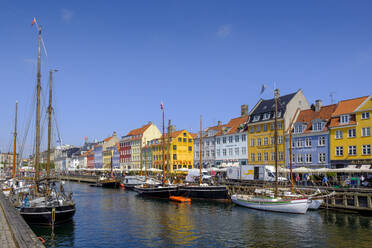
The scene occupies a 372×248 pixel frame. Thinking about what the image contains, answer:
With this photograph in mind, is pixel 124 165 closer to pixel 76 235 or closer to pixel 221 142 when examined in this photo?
pixel 221 142

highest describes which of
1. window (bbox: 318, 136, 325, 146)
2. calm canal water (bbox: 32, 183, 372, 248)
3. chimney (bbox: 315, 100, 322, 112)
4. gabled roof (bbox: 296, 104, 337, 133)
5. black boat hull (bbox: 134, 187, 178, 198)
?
chimney (bbox: 315, 100, 322, 112)

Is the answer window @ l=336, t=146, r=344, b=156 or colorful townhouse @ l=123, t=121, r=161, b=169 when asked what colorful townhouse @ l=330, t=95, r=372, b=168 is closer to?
window @ l=336, t=146, r=344, b=156

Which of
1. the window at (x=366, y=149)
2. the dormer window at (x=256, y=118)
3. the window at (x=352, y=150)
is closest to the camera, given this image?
the window at (x=366, y=149)

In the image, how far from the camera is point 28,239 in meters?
16.8

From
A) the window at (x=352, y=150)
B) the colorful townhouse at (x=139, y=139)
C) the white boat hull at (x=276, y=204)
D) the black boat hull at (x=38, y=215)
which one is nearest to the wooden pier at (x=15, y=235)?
the black boat hull at (x=38, y=215)

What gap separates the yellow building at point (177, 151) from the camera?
Answer: 330 feet

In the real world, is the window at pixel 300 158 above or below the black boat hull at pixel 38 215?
above

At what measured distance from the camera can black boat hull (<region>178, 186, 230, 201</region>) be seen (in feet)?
173

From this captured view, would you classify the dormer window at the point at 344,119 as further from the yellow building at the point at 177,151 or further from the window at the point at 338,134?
the yellow building at the point at 177,151

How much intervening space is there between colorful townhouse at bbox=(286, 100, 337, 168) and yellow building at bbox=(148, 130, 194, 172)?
140 ft

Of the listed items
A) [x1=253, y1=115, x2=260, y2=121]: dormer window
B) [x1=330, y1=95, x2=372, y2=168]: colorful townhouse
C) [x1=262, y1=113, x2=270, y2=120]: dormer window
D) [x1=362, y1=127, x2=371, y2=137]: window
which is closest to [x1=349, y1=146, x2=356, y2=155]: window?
[x1=330, y1=95, x2=372, y2=168]: colorful townhouse

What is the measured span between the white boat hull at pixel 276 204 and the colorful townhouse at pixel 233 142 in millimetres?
26552

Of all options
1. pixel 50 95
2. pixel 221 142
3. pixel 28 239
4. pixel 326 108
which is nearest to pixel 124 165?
pixel 221 142

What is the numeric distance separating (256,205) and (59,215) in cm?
2342
